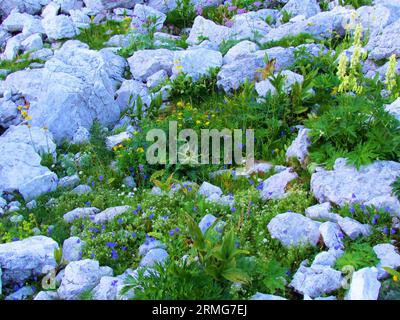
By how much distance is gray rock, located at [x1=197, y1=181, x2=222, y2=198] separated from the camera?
769 centimetres

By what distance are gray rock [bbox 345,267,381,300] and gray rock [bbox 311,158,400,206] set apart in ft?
4.83

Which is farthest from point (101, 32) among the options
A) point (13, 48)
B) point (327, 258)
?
point (327, 258)

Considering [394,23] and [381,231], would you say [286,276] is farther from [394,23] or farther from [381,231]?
[394,23]

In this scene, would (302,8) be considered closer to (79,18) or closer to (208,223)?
(79,18)

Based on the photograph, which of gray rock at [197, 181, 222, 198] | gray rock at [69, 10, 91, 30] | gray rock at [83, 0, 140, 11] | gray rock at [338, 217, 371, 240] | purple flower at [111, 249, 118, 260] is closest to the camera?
gray rock at [338, 217, 371, 240]

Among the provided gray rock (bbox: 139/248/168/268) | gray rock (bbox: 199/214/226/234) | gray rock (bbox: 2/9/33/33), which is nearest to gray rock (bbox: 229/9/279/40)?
gray rock (bbox: 2/9/33/33)

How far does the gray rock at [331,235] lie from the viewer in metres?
6.21

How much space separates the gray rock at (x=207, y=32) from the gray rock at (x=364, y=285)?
768cm

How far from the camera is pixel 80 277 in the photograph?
19.9 ft

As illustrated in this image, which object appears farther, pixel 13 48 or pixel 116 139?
pixel 13 48

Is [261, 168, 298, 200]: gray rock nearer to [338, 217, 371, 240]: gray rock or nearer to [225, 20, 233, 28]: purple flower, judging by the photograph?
[338, 217, 371, 240]: gray rock

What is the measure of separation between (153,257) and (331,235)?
1884mm

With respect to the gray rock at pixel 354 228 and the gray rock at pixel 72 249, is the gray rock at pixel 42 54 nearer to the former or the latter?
the gray rock at pixel 72 249

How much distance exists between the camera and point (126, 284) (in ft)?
19.1
